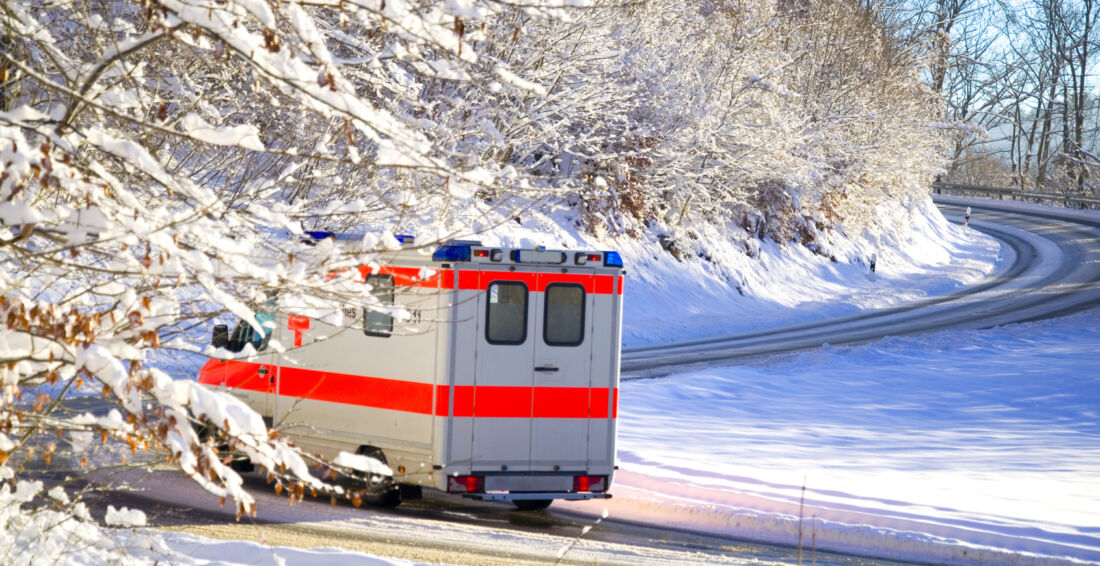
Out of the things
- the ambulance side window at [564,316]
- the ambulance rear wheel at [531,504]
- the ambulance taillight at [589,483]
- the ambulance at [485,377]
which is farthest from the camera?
the ambulance rear wheel at [531,504]

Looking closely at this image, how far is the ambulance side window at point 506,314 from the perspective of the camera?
9773 millimetres

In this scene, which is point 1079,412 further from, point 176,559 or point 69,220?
point 69,220

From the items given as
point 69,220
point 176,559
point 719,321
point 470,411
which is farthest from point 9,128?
point 719,321

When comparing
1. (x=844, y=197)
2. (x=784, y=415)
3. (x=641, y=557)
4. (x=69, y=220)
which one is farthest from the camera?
(x=844, y=197)

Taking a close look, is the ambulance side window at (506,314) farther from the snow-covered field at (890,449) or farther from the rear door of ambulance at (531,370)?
the snow-covered field at (890,449)

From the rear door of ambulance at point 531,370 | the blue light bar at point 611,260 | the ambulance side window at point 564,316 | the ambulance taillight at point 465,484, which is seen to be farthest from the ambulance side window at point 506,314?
the ambulance taillight at point 465,484

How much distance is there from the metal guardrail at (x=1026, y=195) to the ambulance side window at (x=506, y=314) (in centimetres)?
5630

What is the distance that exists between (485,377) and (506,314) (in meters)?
0.59

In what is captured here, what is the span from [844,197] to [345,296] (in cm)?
3859

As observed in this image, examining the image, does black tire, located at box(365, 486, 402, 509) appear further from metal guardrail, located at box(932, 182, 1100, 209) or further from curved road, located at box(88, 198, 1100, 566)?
metal guardrail, located at box(932, 182, 1100, 209)

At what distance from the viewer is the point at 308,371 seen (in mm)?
10484

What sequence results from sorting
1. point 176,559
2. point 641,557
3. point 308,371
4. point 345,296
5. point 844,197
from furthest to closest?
1. point 844,197
2. point 308,371
3. point 641,557
4. point 176,559
5. point 345,296

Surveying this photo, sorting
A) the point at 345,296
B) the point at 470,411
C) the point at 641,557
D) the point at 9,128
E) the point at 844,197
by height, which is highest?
the point at 844,197

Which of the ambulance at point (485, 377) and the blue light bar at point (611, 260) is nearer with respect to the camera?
the ambulance at point (485, 377)
